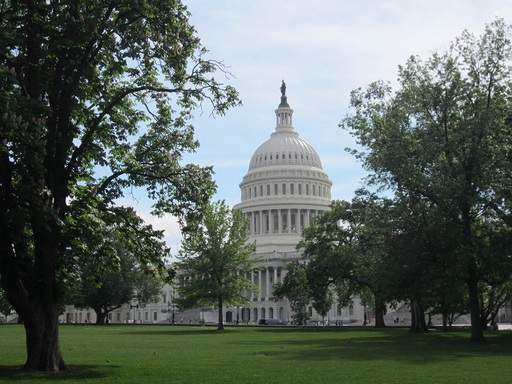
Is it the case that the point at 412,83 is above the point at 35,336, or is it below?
above

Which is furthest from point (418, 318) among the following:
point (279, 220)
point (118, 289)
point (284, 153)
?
point (284, 153)

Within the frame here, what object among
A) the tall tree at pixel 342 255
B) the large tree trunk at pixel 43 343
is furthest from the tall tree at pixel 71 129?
the tall tree at pixel 342 255

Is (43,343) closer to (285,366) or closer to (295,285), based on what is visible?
(285,366)

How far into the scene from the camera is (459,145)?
41.2 m

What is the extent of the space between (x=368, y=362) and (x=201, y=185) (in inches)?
362

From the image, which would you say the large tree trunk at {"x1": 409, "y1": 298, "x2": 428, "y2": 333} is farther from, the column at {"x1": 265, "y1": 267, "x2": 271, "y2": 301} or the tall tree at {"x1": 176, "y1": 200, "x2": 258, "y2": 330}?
the column at {"x1": 265, "y1": 267, "x2": 271, "y2": 301}

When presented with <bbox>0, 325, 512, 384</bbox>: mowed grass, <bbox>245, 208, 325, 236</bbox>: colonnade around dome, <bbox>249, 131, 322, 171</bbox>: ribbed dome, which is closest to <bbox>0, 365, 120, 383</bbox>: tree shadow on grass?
<bbox>0, 325, 512, 384</bbox>: mowed grass

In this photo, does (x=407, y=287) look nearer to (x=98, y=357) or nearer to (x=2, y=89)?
(x=98, y=357)

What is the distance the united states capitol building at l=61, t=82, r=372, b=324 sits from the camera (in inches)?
6388

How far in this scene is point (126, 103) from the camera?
87.2 feet

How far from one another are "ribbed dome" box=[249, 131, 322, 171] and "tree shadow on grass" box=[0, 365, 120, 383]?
15544 cm

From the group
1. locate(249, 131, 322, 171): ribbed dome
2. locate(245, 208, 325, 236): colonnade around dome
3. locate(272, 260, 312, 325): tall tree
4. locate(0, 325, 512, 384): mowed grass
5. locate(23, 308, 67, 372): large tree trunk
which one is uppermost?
locate(249, 131, 322, 171): ribbed dome

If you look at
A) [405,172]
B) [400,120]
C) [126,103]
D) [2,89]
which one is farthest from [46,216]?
[400,120]

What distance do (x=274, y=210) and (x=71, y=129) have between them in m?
151
